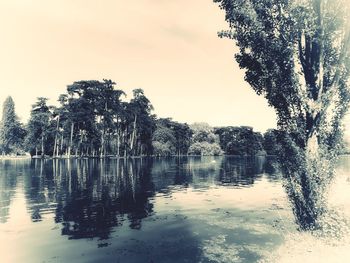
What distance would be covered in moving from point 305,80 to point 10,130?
15572 cm

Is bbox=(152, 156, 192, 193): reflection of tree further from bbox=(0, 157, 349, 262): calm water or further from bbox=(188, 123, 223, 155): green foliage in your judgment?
bbox=(188, 123, 223, 155): green foliage

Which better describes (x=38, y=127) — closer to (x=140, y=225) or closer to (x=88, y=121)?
(x=88, y=121)

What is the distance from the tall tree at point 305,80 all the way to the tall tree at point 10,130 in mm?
153183

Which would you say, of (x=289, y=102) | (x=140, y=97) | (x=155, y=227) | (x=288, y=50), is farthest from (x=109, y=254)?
(x=140, y=97)

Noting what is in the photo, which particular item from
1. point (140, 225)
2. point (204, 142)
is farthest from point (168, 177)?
point (204, 142)

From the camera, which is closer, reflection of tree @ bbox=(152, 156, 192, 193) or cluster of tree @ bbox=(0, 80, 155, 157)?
reflection of tree @ bbox=(152, 156, 192, 193)

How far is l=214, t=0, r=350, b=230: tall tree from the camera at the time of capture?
60.6ft

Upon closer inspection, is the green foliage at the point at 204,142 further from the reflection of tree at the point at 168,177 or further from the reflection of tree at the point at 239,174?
the reflection of tree at the point at 168,177

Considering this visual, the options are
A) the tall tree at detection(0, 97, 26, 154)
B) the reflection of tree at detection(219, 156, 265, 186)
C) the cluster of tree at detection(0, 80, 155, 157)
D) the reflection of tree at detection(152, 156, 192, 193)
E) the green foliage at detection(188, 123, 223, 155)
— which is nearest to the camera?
the reflection of tree at detection(152, 156, 192, 193)

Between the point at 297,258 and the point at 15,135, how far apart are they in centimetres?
16082

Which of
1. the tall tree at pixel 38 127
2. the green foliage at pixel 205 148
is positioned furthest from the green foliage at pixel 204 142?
the tall tree at pixel 38 127

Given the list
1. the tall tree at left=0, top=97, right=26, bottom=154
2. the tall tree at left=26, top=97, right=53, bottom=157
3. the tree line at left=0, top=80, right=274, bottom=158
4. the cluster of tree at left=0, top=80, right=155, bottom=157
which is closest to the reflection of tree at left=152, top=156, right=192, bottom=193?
the tree line at left=0, top=80, right=274, bottom=158

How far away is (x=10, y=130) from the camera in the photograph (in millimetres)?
151375

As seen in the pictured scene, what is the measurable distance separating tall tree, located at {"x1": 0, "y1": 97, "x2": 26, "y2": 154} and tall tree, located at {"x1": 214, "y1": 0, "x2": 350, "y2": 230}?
503 ft
